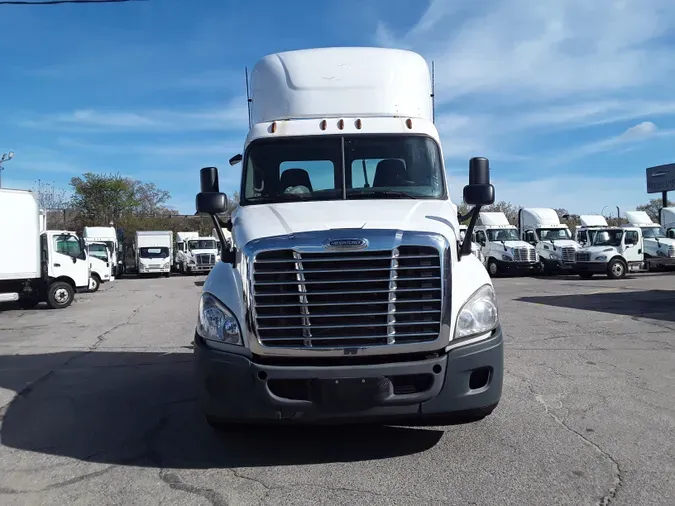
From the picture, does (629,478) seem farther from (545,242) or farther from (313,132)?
(545,242)

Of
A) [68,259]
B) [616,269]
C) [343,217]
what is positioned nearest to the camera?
[343,217]

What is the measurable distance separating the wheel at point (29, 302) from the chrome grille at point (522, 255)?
19.8 meters

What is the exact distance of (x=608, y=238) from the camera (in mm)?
26578

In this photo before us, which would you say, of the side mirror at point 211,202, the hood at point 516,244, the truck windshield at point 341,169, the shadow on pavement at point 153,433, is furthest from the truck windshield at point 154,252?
the side mirror at point 211,202

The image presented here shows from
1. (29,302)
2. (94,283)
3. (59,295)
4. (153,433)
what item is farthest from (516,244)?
(153,433)

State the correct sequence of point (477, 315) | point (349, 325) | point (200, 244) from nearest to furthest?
point (349, 325) → point (477, 315) → point (200, 244)

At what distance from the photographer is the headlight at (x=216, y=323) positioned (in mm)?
4402

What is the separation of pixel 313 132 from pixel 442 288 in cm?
243

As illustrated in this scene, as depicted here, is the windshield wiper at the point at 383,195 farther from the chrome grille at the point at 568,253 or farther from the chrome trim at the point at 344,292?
the chrome grille at the point at 568,253

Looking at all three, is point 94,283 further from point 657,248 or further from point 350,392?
point 657,248

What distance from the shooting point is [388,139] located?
5.99 meters

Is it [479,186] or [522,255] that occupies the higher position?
[479,186]

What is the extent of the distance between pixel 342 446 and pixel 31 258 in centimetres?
1428

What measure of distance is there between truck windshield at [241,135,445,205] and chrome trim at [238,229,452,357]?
1.30 m
